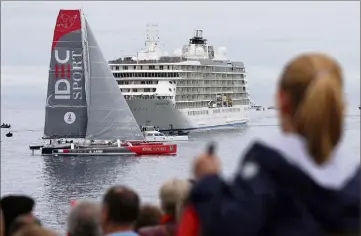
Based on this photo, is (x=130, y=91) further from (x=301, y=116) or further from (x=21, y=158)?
(x=301, y=116)

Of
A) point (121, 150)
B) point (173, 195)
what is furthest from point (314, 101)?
point (121, 150)

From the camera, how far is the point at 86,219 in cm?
309

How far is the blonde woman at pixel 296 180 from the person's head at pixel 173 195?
924mm

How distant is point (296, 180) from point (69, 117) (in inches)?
1658

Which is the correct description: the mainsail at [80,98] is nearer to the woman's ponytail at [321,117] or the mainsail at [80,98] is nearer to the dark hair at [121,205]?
the dark hair at [121,205]

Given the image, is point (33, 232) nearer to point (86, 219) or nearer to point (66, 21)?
point (86, 219)

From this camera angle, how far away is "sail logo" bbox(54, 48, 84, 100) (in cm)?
4356

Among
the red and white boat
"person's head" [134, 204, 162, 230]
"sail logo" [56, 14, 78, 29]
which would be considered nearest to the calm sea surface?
the red and white boat

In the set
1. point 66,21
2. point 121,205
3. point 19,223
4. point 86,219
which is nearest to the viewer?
point 121,205

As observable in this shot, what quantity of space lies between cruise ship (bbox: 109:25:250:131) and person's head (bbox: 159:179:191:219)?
65186mm

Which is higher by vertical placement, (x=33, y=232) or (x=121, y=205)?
(x=121, y=205)

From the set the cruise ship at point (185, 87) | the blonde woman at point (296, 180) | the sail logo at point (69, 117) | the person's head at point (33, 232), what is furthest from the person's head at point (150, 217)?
the cruise ship at point (185, 87)

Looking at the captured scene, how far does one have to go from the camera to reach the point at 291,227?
6.65 ft

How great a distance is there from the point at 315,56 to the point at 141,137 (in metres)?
44.9
